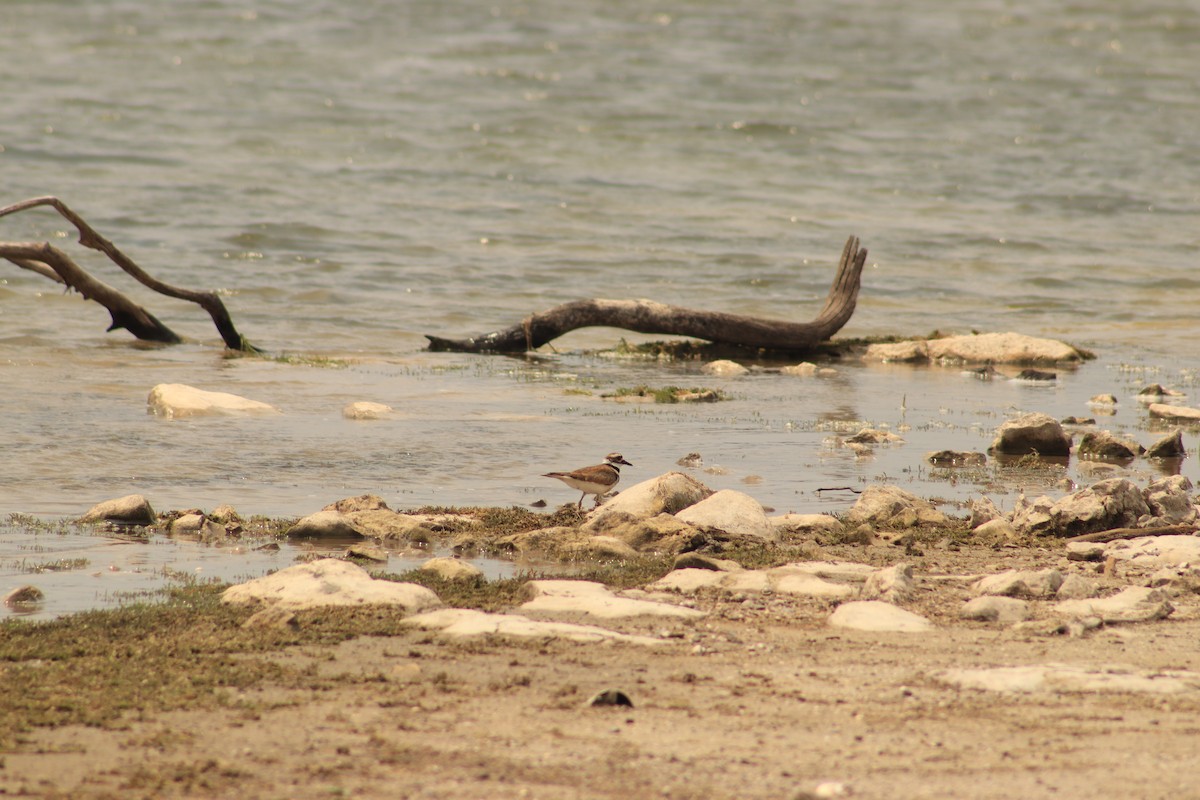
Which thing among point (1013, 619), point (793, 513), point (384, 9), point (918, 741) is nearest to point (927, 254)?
point (793, 513)

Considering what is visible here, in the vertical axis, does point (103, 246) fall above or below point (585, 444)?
above

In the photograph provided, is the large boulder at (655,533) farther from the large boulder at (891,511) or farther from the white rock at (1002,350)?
the white rock at (1002,350)

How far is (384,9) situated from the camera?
143 feet

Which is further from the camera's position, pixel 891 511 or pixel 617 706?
pixel 891 511

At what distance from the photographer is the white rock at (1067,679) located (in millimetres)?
4484

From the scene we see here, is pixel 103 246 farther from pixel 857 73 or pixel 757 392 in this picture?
pixel 857 73

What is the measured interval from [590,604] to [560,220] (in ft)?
59.5

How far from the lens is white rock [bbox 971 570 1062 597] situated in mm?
5703

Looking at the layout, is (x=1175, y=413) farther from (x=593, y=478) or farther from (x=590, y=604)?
(x=590, y=604)

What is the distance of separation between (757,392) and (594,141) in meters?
18.7

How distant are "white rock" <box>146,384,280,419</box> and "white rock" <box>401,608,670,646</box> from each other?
17.1 feet

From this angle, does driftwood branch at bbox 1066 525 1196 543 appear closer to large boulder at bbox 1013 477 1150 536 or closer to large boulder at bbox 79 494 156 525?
large boulder at bbox 1013 477 1150 536

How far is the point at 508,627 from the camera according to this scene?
507cm

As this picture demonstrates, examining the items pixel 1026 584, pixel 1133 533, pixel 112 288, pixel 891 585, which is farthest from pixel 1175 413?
pixel 112 288
